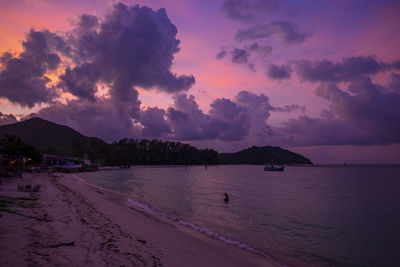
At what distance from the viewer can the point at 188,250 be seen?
10805 mm

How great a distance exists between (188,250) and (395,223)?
805 inches

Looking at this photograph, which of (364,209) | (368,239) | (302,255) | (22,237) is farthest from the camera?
(364,209)

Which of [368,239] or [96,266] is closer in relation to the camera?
[96,266]

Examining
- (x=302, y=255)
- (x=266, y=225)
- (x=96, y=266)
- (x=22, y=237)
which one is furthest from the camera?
(x=266, y=225)

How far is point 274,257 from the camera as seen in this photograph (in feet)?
40.4

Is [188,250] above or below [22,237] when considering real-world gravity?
below

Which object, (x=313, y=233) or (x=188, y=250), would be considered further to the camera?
(x=313, y=233)

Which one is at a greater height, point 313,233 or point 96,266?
point 96,266

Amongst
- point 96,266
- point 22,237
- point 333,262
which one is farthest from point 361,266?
point 22,237

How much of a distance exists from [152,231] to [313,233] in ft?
37.2

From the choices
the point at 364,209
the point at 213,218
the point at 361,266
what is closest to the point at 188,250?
the point at 361,266

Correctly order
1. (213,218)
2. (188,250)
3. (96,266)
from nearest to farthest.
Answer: (96,266)
(188,250)
(213,218)

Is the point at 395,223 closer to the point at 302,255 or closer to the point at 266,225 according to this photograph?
the point at 266,225

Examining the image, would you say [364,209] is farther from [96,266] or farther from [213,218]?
[96,266]
